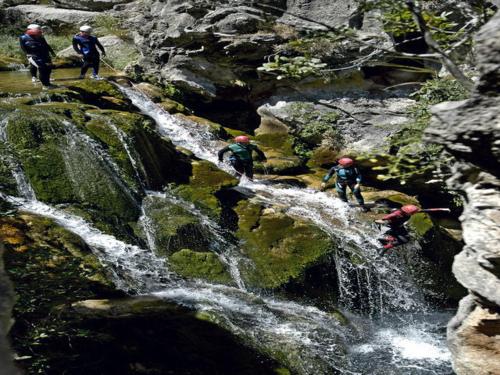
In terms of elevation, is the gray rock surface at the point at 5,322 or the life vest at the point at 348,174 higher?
the gray rock surface at the point at 5,322

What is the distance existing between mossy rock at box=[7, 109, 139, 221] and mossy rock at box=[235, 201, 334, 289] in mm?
2783

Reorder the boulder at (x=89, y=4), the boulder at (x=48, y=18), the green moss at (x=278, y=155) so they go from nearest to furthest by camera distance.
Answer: the green moss at (x=278, y=155), the boulder at (x=48, y=18), the boulder at (x=89, y=4)

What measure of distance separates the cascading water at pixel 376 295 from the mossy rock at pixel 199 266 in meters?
2.78

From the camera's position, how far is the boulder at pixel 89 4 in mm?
27047

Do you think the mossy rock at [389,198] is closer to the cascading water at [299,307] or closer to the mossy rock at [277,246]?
the cascading water at [299,307]

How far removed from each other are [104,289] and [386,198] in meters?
9.53

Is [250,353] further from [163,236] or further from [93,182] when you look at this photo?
[93,182]

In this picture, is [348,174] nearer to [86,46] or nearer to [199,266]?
[199,266]

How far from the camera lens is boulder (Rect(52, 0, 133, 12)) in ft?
88.7

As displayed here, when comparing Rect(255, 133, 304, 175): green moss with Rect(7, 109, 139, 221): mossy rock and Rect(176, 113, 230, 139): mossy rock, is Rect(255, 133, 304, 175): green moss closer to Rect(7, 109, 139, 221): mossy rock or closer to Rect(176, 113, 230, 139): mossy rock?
Rect(176, 113, 230, 139): mossy rock

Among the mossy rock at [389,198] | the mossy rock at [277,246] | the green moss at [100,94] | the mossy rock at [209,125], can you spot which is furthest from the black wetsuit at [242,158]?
the green moss at [100,94]

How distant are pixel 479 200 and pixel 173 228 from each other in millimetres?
7166

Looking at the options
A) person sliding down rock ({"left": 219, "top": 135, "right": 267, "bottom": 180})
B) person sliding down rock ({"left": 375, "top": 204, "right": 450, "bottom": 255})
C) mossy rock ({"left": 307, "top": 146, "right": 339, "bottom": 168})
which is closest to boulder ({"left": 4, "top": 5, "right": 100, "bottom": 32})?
mossy rock ({"left": 307, "top": 146, "right": 339, "bottom": 168})

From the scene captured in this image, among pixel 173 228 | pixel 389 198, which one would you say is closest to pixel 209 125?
pixel 389 198
